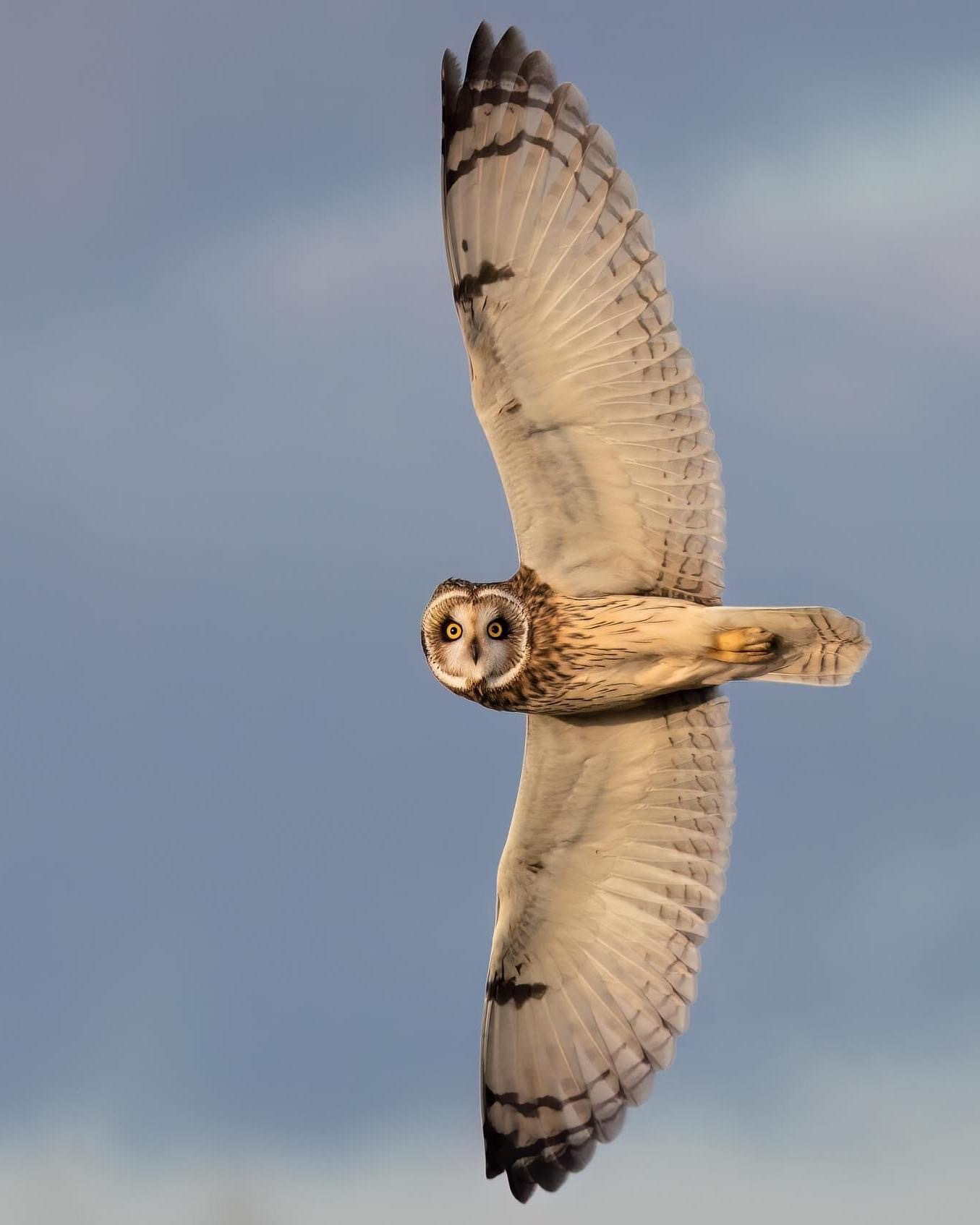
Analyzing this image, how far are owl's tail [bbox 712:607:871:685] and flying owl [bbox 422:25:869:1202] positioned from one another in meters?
0.01

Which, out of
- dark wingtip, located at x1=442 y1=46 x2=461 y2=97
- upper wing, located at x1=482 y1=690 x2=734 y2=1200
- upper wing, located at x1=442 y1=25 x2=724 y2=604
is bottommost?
upper wing, located at x1=482 y1=690 x2=734 y2=1200

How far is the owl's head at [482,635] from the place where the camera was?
1041 cm

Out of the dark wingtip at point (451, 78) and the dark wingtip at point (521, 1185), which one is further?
the dark wingtip at point (521, 1185)

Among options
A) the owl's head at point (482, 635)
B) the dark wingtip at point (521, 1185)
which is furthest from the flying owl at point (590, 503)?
the dark wingtip at point (521, 1185)

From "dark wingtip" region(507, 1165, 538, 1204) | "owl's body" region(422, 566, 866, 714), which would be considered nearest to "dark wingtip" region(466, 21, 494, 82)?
"owl's body" region(422, 566, 866, 714)

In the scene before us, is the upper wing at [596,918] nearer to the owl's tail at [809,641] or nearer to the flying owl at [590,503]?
the flying owl at [590,503]

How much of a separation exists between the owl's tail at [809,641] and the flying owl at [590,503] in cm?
1

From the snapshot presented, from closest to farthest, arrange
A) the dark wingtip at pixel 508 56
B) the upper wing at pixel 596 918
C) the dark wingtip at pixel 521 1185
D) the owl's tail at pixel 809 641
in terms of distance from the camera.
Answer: the owl's tail at pixel 809 641 → the dark wingtip at pixel 508 56 → the upper wing at pixel 596 918 → the dark wingtip at pixel 521 1185

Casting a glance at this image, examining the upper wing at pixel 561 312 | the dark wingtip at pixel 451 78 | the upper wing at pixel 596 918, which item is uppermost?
the dark wingtip at pixel 451 78

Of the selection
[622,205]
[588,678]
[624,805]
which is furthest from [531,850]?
[622,205]

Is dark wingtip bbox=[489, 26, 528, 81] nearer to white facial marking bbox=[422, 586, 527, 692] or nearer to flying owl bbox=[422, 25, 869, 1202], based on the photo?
flying owl bbox=[422, 25, 869, 1202]

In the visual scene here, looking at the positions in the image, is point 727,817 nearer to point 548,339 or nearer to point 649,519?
point 649,519

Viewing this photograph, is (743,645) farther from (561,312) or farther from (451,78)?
(451,78)

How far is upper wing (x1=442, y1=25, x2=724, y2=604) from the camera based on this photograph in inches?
401
